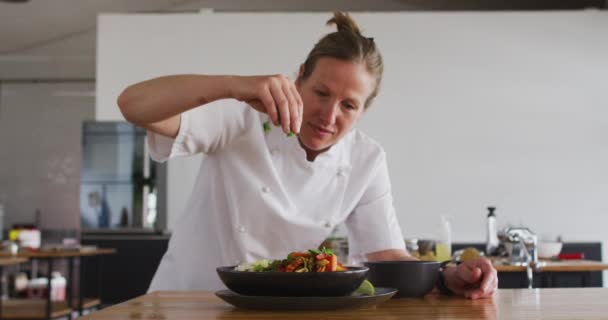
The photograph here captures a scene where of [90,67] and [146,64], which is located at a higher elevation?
[90,67]

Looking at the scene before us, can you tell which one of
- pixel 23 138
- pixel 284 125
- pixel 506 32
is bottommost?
pixel 284 125

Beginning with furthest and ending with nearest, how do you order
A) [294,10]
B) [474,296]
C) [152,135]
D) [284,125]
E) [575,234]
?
[294,10], [575,234], [152,135], [474,296], [284,125]

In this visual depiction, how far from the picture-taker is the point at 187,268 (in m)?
1.62

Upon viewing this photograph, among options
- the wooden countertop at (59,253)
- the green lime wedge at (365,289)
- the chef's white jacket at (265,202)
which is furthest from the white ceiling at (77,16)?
the green lime wedge at (365,289)

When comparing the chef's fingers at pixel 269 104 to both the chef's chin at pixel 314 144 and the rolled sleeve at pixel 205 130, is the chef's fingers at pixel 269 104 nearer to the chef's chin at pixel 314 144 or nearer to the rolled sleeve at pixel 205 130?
the rolled sleeve at pixel 205 130

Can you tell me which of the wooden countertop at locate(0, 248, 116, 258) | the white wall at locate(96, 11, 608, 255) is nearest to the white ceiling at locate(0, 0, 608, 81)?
the white wall at locate(96, 11, 608, 255)

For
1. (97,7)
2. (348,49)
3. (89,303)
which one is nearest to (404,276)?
(348,49)

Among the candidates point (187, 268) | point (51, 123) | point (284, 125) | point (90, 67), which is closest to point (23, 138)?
point (51, 123)

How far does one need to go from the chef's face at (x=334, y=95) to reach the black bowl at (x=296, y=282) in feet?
1.79

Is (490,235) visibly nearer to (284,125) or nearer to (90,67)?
(284,125)

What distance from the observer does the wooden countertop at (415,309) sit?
89 centimetres

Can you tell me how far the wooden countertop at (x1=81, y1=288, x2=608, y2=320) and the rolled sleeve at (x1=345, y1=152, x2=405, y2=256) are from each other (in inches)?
16.9

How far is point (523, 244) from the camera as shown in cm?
323

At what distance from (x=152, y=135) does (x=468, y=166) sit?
493 centimetres
